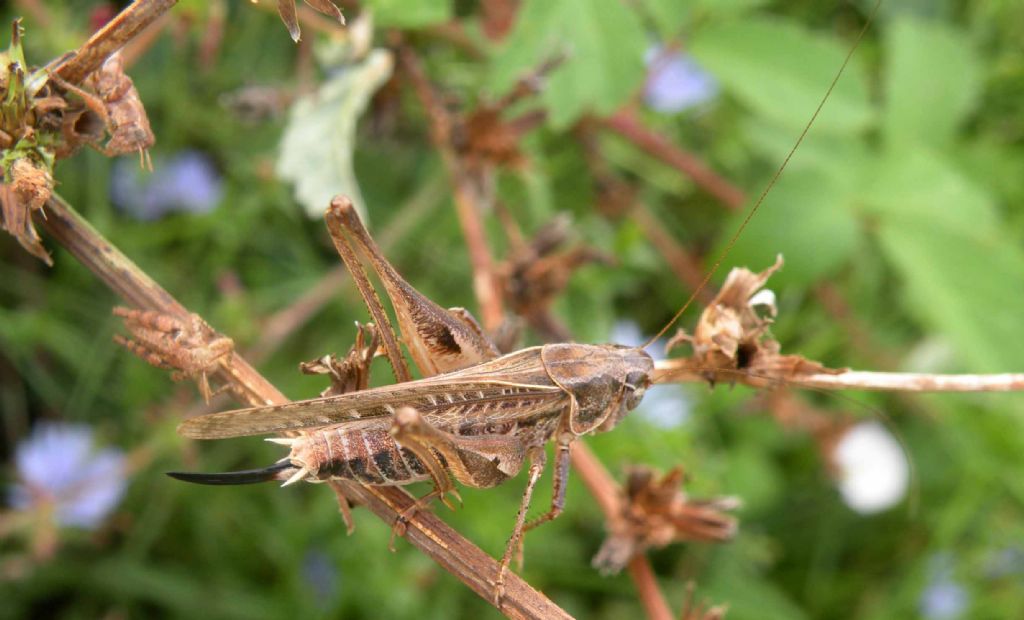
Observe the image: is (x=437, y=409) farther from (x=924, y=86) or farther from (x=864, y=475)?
(x=924, y=86)

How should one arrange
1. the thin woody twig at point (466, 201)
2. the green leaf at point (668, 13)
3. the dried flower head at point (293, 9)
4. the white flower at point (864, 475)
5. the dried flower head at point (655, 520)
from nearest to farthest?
the dried flower head at point (293, 9), the dried flower head at point (655, 520), the thin woody twig at point (466, 201), the green leaf at point (668, 13), the white flower at point (864, 475)

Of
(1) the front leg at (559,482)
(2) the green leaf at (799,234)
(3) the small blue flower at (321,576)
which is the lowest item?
(3) the small blue flower at (321,576)

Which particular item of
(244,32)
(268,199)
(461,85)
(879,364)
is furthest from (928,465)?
(244,32)

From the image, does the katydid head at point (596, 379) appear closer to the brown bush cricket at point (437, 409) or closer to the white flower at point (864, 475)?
the brown bush cricket at point (437, 409)

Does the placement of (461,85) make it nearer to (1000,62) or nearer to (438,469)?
(438,469)

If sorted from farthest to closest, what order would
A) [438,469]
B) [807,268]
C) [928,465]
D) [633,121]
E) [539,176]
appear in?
[928,465] < [633,121] < [539,176] < [807,268] < [438,469]

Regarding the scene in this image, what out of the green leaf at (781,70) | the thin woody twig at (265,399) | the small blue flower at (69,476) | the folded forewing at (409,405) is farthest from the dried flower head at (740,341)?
the small blue flower at (69,476)

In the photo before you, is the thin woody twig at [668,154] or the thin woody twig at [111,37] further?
the thin woody twig at [668,154]
